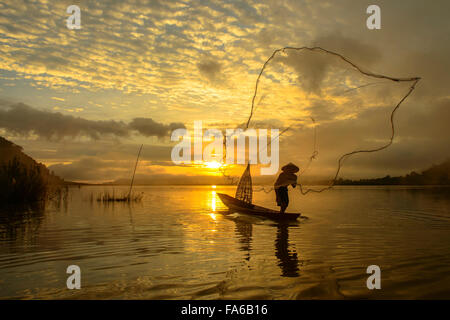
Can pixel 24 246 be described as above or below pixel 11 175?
below

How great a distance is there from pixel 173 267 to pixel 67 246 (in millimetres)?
4688

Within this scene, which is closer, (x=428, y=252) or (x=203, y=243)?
(x=428, y=252)

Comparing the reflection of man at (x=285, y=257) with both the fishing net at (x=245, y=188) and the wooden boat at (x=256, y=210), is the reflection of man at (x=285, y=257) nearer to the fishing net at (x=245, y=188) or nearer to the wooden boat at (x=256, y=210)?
the wooden boat at (x=256, y=210)

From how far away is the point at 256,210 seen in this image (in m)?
17.5

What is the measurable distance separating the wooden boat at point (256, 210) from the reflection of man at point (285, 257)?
12.5ft

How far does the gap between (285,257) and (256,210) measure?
30.5 ft

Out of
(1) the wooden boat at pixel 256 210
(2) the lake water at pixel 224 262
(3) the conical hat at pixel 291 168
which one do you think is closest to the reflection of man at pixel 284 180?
(3) the conical hat at pixel 291 168

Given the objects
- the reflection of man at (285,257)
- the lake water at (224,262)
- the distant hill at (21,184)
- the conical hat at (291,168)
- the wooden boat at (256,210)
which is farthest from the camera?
the distant hill at (21,184)

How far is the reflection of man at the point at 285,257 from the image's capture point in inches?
266

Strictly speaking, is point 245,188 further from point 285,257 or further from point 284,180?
point 285,257

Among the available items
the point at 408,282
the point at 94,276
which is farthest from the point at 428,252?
the point at 94,276

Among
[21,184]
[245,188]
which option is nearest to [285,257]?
[245,188]

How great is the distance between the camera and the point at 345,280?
6125mm
